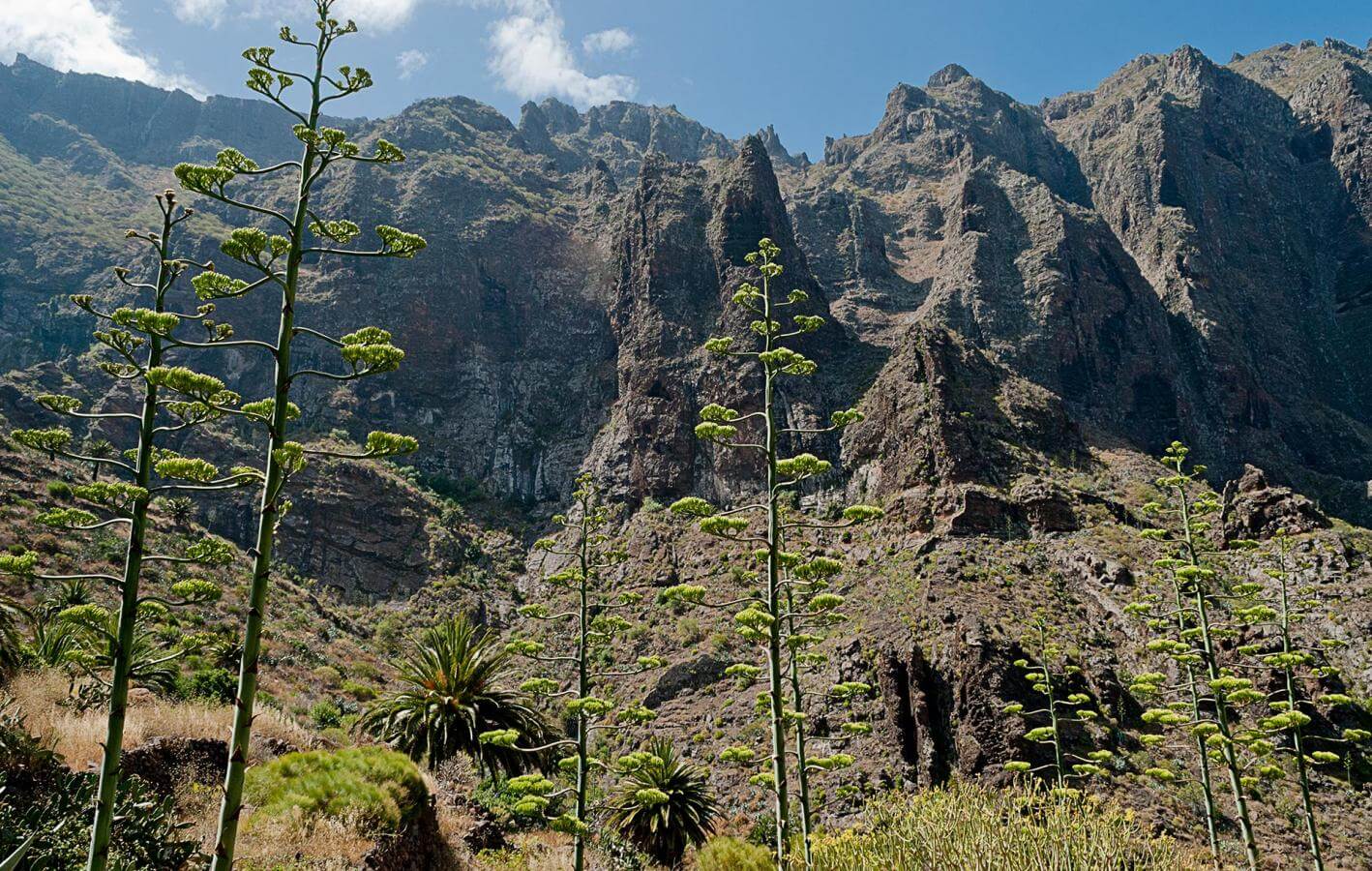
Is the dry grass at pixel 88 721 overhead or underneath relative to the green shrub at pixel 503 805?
overhead

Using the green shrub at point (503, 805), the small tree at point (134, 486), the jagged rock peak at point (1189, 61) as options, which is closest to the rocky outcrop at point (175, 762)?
the small tree at point (134, 486)

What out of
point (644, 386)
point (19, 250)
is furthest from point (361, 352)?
point (19, 250)

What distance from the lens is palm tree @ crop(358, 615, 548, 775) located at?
69.1ft

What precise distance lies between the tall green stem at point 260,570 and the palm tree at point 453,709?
14787 millimetres

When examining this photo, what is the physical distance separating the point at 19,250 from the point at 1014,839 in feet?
449

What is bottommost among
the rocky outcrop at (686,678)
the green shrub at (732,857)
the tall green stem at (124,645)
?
the green shrub at (732,857)

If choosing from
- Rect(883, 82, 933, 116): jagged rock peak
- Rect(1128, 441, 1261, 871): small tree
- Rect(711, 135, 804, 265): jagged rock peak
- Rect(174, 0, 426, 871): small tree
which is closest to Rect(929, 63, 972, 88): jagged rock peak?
Rect(883, 82, 933, 116): jagged rock peak

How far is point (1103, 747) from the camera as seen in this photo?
29609mm

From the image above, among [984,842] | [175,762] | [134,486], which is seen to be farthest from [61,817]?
[984,842]

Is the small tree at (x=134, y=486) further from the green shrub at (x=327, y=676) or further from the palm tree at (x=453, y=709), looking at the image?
the green shrub at (x=327, y=676)

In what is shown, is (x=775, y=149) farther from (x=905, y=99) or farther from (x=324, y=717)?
(x=324, y=717)

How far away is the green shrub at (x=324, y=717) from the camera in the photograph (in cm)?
2918

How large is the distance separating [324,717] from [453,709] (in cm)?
1137

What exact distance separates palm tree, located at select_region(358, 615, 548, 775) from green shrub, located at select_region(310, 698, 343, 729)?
24.9 ft
